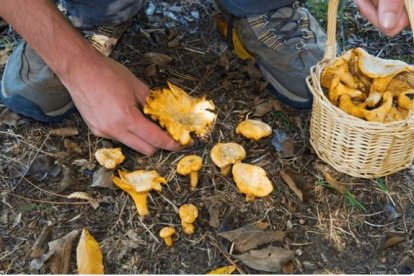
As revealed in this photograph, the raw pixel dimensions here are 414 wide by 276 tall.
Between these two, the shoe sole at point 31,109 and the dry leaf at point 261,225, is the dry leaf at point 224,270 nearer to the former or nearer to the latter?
the dry leaf at point 261,225

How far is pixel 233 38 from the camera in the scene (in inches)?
104

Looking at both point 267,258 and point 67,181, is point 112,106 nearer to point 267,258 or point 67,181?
point 67,181

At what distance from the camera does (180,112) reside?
2.18 metres

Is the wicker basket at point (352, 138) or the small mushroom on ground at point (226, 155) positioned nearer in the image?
the wicker basket at point (352, 138)

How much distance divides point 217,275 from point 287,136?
29.4 inches

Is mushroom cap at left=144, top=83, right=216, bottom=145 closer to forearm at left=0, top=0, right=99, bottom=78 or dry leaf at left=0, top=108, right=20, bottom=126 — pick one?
forearm at left=0, top=0, right=99, bottom=78

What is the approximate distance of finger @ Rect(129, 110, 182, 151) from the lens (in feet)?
6.75

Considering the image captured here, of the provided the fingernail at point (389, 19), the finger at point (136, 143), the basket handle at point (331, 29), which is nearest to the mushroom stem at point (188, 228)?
the finger at point (136, 143)

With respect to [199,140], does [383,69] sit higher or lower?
higher

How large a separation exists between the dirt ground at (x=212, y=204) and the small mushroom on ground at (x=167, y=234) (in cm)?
2

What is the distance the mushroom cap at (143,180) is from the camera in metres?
1.95

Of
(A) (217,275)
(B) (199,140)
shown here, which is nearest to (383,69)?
(B) (199,140)

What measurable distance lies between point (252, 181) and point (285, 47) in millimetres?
747

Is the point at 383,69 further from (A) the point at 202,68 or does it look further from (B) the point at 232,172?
(A) the point at 202,68
